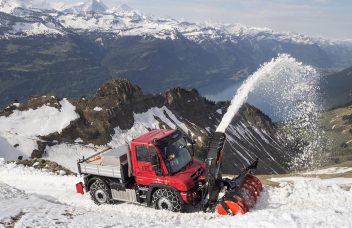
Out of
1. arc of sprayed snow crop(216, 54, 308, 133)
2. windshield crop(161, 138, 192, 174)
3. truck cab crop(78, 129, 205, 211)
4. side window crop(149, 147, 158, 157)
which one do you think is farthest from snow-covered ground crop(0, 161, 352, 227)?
arc of sprayed snow crop(216, 54, 308, 133)

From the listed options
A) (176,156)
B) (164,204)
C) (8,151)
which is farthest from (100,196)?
(8,151)

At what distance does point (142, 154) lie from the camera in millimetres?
25422

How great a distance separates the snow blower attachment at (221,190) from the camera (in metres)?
22.3

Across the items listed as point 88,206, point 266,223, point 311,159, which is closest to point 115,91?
point 88,206

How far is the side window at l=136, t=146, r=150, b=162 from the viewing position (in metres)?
25.2

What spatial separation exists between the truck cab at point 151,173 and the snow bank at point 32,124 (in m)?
57.1

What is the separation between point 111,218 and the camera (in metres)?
23.1

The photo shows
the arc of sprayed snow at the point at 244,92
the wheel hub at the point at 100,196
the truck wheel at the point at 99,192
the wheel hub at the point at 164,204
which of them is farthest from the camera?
the wheel hub at the point at 100,196

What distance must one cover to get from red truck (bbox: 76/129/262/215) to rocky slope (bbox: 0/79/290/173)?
50.8 metres

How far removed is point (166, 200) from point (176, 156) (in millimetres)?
2578

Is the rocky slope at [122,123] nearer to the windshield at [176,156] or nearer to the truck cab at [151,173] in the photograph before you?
the truck cab at [151,173]

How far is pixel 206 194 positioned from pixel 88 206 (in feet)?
26.8

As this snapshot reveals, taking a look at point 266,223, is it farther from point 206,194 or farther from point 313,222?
point 206,194

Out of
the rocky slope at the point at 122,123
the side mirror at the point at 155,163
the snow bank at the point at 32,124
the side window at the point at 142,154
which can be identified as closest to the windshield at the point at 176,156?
the side mirror at the point at 155,163
